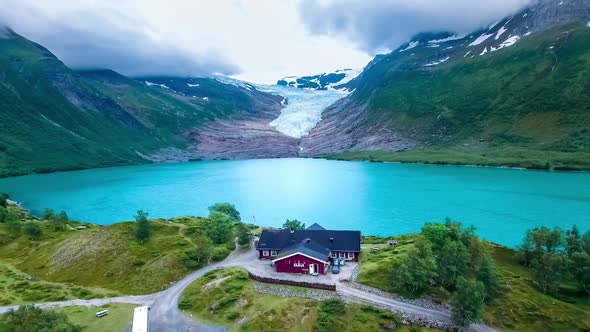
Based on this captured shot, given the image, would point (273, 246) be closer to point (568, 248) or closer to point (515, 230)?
point (568, 248)

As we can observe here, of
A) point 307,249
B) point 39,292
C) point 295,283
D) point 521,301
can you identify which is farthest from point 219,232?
point 521,301

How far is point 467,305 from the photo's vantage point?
46.8m

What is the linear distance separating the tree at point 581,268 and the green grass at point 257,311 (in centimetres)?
2884

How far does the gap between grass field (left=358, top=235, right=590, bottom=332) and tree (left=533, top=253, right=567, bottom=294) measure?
57.8 inches

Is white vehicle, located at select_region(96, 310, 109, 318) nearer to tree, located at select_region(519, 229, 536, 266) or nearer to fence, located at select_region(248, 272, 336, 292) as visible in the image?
fence, located at select_region(248, 272, 336, 292)

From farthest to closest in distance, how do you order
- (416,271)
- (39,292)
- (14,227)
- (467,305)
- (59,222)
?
1. (59,222)
2. (14,227)
3. (39,292)
4. (416,271)
5. (467,305)

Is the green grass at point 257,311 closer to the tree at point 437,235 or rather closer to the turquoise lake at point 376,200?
the tree at point 437,235

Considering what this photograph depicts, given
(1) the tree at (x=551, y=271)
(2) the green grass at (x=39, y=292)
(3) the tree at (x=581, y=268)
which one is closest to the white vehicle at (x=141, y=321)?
(2) the green grass at (x=39, y=292)

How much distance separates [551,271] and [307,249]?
3366 centimetres

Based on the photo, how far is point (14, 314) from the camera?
48.2m

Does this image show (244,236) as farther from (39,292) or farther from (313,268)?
(39,292)

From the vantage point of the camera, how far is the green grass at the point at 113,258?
6531 centimetres

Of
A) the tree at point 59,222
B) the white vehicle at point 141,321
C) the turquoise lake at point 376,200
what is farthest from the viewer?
the turquoise lake at point 376,200

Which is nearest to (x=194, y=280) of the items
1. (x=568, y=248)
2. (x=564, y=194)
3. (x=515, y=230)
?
(x=568, y=248)
